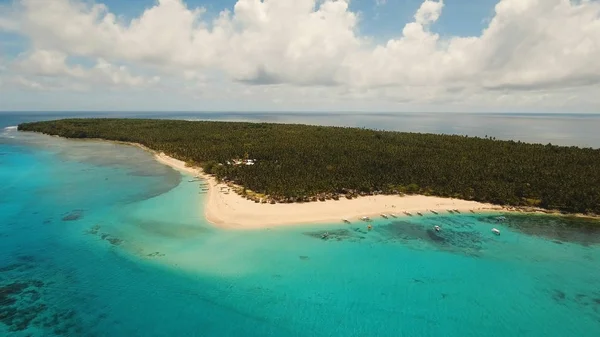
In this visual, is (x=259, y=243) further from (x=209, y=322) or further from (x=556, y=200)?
(x=556, y=200)

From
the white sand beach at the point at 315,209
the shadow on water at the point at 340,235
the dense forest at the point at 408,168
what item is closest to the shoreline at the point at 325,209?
the white sand beach at the point at 315,209

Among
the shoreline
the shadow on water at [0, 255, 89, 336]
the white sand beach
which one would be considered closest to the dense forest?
the shoreline

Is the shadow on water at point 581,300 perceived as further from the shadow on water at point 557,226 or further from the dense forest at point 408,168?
the dense forest at point 408,168

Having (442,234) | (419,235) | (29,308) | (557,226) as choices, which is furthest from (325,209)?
(29,308)

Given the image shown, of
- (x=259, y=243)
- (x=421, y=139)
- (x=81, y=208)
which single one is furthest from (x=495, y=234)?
(x=421, y=139)

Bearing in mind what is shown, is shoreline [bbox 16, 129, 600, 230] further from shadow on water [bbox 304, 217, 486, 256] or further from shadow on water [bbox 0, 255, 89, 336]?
shadow on water [bbox 0, 255, 89, 336]

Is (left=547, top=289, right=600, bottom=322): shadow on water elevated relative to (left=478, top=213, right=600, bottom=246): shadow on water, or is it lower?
lower

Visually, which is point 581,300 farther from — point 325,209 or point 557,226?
point 325,209
